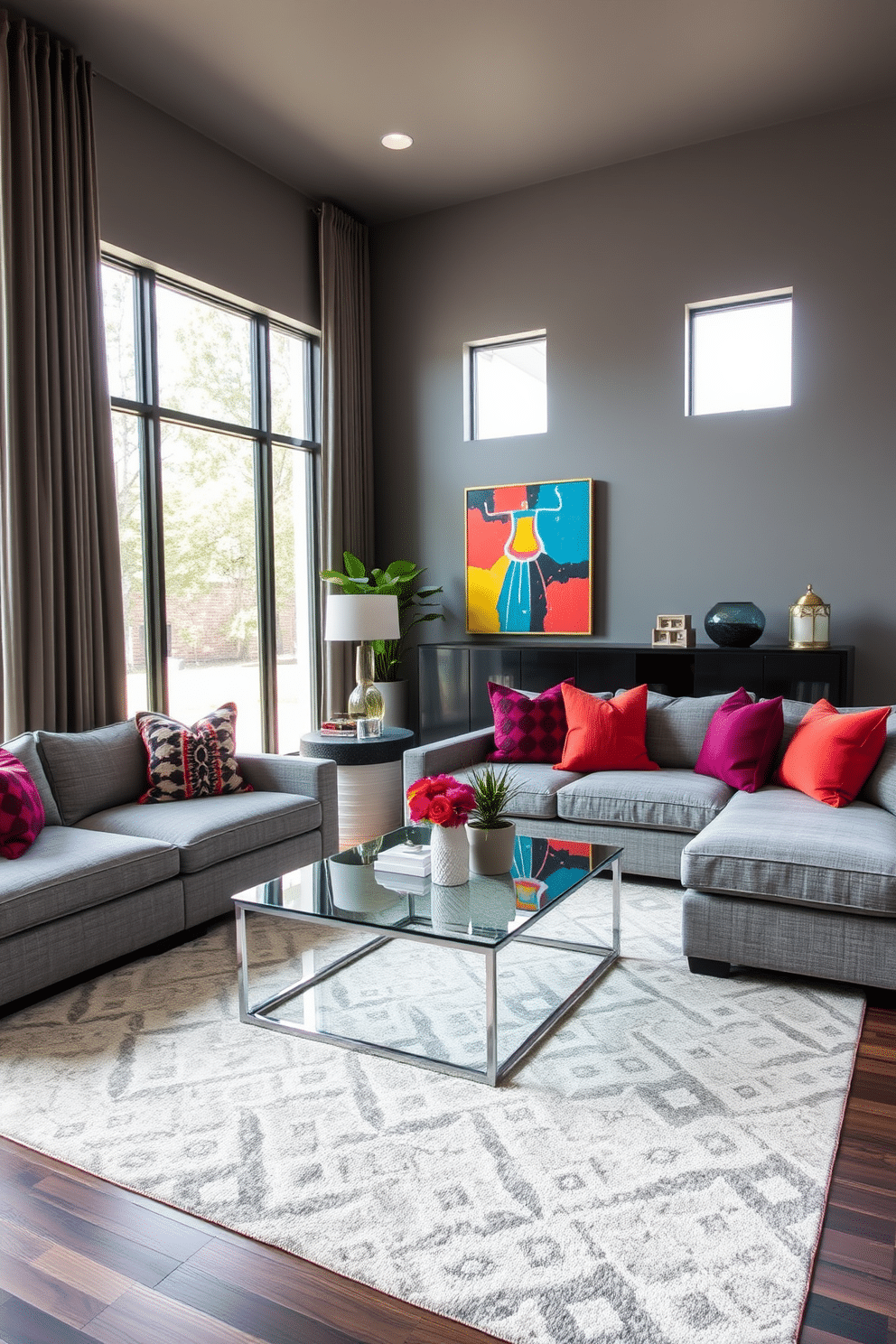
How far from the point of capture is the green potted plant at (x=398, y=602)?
575 cm

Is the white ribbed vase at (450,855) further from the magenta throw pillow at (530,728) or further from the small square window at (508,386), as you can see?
the small square window at (508,386)

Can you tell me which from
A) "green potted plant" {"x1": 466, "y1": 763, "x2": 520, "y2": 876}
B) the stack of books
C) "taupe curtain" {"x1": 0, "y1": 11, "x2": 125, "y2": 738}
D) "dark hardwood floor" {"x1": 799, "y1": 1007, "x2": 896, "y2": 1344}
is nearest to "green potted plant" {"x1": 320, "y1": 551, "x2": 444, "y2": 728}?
the stack of books

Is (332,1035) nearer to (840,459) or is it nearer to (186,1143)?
(186,1143)

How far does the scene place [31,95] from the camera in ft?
12.9

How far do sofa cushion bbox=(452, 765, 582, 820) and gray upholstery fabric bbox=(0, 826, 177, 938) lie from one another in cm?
146

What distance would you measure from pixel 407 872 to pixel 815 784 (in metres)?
1.72

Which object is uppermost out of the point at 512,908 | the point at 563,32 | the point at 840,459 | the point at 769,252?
the point at 563,32

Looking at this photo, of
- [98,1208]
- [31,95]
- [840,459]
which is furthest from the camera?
[840,459]

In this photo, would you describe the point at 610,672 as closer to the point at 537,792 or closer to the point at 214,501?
the point at 537,792

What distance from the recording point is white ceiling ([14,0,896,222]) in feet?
13.0

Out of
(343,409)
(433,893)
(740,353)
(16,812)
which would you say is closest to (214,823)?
(16,812)

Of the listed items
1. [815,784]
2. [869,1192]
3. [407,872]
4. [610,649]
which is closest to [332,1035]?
[407,872]

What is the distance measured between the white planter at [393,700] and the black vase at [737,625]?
6.73ft

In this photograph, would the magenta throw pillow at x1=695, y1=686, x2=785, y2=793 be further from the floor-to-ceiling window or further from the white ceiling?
the white ceiling
